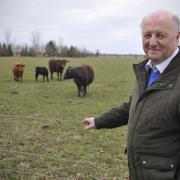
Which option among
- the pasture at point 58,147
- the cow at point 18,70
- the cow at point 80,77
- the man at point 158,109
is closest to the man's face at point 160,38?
the man at point 158,109

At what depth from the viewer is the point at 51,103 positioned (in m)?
14.2

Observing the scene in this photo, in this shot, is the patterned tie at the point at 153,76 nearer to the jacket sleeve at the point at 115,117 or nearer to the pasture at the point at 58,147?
the jacket sleeve at the point at 115,117

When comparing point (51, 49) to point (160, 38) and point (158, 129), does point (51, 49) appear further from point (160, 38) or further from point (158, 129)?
point (158, 129)

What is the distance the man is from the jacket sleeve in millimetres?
515

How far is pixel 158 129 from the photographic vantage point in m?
2.55

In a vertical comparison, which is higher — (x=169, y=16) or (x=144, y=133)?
(x=169, y=16)

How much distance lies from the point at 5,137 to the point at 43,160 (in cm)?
189

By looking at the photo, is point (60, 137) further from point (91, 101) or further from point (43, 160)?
point (91, 101)

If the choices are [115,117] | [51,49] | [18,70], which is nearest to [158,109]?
[115,117]

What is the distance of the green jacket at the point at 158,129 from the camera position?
98.3 inches

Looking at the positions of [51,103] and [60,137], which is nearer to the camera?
[60,137]

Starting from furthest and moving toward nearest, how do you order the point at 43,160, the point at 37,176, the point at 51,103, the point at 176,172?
the point at 51,103
the point at 43,160
the point at 37,176
the point at 176,172

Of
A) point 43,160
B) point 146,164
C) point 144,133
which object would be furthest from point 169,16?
point 43,160

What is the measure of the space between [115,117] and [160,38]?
3.24ft
